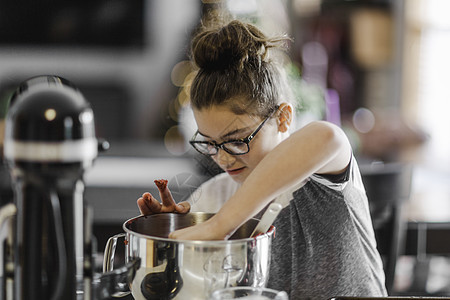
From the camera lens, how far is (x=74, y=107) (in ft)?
1.39

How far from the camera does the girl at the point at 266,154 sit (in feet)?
2.57

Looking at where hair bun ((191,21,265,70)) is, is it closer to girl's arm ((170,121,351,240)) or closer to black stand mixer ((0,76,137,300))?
girl's arm ((170,121,351,240))

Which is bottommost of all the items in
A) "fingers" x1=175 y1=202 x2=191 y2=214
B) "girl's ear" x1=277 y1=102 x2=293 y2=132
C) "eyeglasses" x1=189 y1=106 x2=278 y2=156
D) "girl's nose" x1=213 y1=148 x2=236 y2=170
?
"fingers" x1=175 y1=202 x2=191 y2=214

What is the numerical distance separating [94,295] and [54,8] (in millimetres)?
3797

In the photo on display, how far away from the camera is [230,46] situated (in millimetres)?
757

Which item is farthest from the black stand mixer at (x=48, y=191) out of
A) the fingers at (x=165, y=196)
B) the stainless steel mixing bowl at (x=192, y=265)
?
the fingers at (x=165, y=196)

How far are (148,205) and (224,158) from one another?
211 mm

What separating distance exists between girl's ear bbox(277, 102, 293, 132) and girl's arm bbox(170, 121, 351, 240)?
0.59 feet

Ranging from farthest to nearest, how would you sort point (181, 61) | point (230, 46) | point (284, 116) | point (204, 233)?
point (181, 61) → point (284, 116) → point (230, 46) → point (204, 233)

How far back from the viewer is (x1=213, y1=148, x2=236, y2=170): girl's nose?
807mm

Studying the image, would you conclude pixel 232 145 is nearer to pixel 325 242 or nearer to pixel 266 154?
pixel 266 154

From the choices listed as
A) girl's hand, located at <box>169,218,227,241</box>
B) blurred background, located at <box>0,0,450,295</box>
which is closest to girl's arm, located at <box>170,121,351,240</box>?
girl's hand, located at <box>169,218,227,241</box>

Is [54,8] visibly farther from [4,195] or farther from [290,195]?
[290,195]

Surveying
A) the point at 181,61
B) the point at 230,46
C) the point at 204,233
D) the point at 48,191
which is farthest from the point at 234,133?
the point at 181,61
